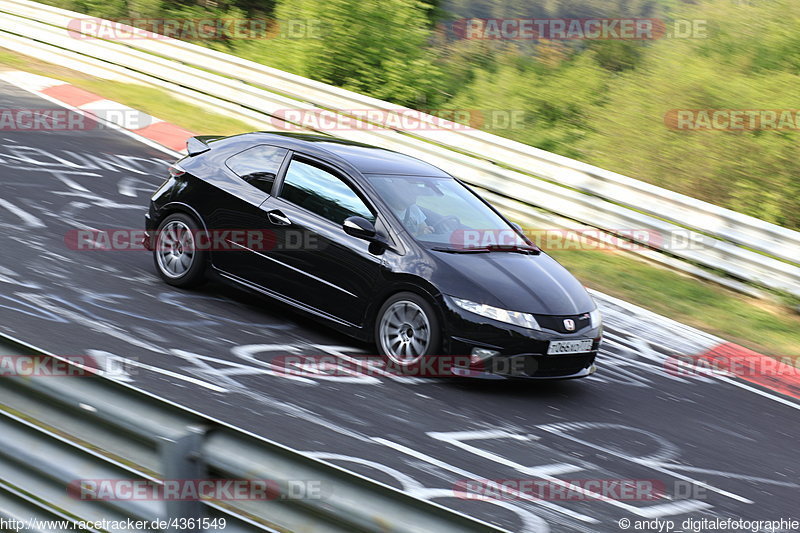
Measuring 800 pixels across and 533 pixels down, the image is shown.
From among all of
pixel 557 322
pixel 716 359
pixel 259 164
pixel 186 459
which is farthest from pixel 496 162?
pixel 186 459

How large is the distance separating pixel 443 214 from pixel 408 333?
1.22 metres

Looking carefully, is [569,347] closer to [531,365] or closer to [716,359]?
[531,365]

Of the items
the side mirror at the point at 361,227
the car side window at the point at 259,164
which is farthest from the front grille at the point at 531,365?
the car side window at the point at 259,164

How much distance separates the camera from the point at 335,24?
1984 centimetres

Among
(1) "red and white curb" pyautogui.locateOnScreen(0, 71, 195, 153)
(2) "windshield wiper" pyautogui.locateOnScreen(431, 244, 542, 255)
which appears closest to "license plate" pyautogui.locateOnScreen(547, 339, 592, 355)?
(2) "windshield wiper" pyautogui.locateOnScreen(431, 244, 542, 255)

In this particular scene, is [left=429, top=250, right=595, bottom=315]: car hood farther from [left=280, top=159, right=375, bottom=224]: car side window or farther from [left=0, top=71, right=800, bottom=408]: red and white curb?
[left=0, top=71, right=800, bottom=408]: red and white curb

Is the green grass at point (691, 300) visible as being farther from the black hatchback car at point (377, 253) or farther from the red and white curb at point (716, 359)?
the black hatchback car at point (377, 253)

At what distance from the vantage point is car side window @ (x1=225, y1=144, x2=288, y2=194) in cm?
827

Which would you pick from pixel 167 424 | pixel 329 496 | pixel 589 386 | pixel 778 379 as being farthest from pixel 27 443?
pixel 778 379

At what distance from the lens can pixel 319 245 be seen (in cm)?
779

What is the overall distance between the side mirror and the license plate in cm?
171

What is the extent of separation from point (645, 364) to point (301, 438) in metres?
4.29

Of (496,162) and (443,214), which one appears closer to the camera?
(443,214)

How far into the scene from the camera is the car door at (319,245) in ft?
25.1
